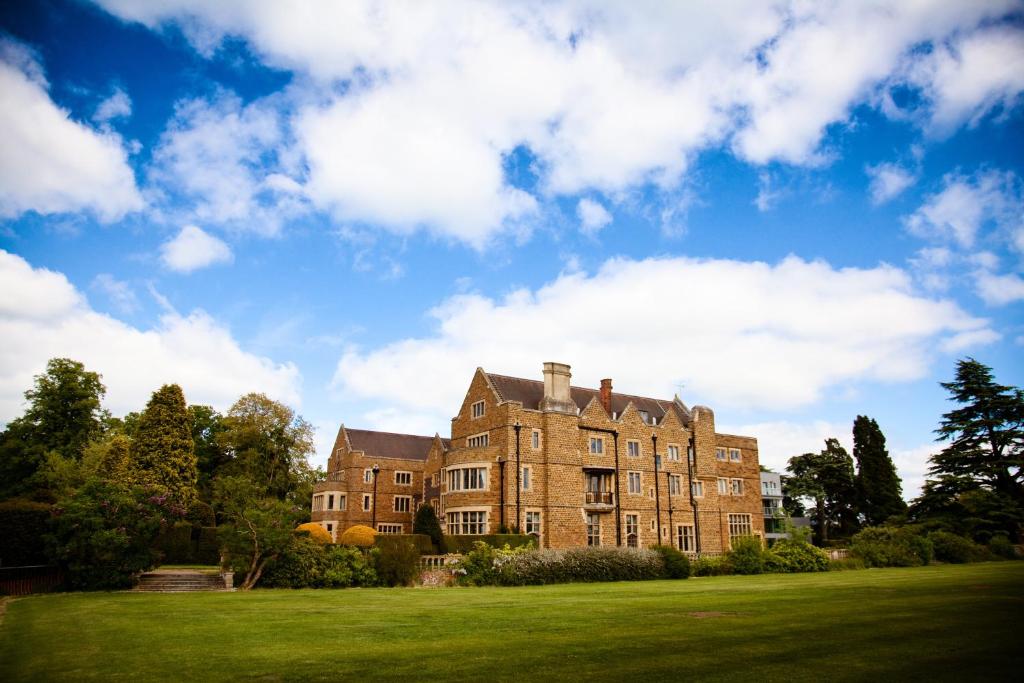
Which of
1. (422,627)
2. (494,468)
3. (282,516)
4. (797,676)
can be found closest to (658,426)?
(494,468)

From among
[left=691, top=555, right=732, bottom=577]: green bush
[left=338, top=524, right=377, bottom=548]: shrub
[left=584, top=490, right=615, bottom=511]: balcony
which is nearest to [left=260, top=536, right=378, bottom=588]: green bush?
[left=338, top=524, right=377, bottom=548]: shrub

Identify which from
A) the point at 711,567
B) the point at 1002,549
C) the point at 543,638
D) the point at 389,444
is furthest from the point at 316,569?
the point at 1002,549

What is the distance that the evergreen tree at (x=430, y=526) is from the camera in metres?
35.6

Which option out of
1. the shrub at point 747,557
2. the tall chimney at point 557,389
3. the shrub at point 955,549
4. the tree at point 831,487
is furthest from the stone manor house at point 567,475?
the tree at point 831,487

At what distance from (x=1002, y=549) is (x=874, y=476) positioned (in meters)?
28.2

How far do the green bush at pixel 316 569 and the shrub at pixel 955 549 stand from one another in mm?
32302

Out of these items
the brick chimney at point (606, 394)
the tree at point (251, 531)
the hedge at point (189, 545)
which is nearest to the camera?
the tree at point (251, 531)

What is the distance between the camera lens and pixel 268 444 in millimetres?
55125

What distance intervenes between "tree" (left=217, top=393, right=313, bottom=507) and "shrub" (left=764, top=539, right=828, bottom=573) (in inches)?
1519

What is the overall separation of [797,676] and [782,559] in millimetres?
27598

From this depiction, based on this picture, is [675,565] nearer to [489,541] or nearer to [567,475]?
[489,541]

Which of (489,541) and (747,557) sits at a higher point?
(489,541)

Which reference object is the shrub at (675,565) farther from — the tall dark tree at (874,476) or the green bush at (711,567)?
the tall dark tree at (874,476)

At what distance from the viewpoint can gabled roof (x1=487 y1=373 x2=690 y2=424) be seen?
42.1 metres
